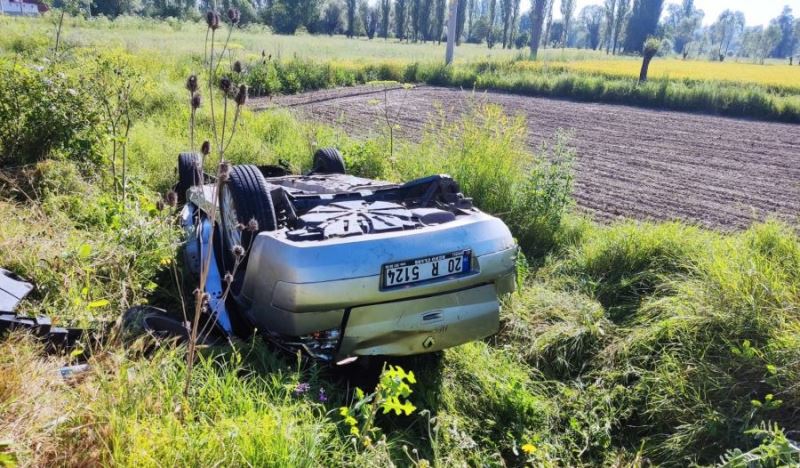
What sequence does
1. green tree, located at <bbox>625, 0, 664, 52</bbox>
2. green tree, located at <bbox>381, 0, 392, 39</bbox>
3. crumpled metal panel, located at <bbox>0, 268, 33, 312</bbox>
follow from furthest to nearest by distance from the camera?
green tree, located at <bbox>381, 0, 392, 39</bbox>, green tree, located at <bbox>625, 0, 664, 52</bbox>, crumpled metal panel, located at <bbox>0, 268, 33, 312</bbox>

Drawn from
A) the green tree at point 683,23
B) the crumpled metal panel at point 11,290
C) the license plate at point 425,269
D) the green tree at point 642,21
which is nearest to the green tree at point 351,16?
the green tree at point 642,21

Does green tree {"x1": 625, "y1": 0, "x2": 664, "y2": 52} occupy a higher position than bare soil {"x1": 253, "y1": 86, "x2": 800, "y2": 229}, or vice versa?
green tree {"x1": 625, "y1": 0, "x2": 664, "y2": 52}

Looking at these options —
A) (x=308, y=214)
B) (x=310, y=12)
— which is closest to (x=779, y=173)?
(x=308, y=214)

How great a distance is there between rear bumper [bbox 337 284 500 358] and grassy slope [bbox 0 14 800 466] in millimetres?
355

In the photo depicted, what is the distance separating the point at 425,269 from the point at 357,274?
1.24ft

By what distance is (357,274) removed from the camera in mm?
Result: 2648

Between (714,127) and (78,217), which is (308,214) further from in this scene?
(714,127)

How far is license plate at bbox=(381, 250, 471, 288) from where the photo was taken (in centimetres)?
273

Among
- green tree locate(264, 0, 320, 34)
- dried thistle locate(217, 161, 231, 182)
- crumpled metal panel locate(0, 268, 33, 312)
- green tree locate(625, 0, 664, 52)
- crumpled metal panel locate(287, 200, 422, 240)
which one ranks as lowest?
crumpled metal panel locate(0, 268, 33, 312)

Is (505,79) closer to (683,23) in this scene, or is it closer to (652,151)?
(652,151)

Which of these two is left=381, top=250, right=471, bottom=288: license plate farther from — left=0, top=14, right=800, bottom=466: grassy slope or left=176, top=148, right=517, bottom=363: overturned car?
left=0, top=14, right=800, bottom=466: grassy slope

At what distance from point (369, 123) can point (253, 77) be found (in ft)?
20.1

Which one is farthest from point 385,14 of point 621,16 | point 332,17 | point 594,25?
point 594,25

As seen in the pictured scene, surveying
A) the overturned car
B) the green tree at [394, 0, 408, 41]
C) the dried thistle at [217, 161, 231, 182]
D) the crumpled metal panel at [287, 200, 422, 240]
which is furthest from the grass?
the green tree at [394, 0, 408, 41]
